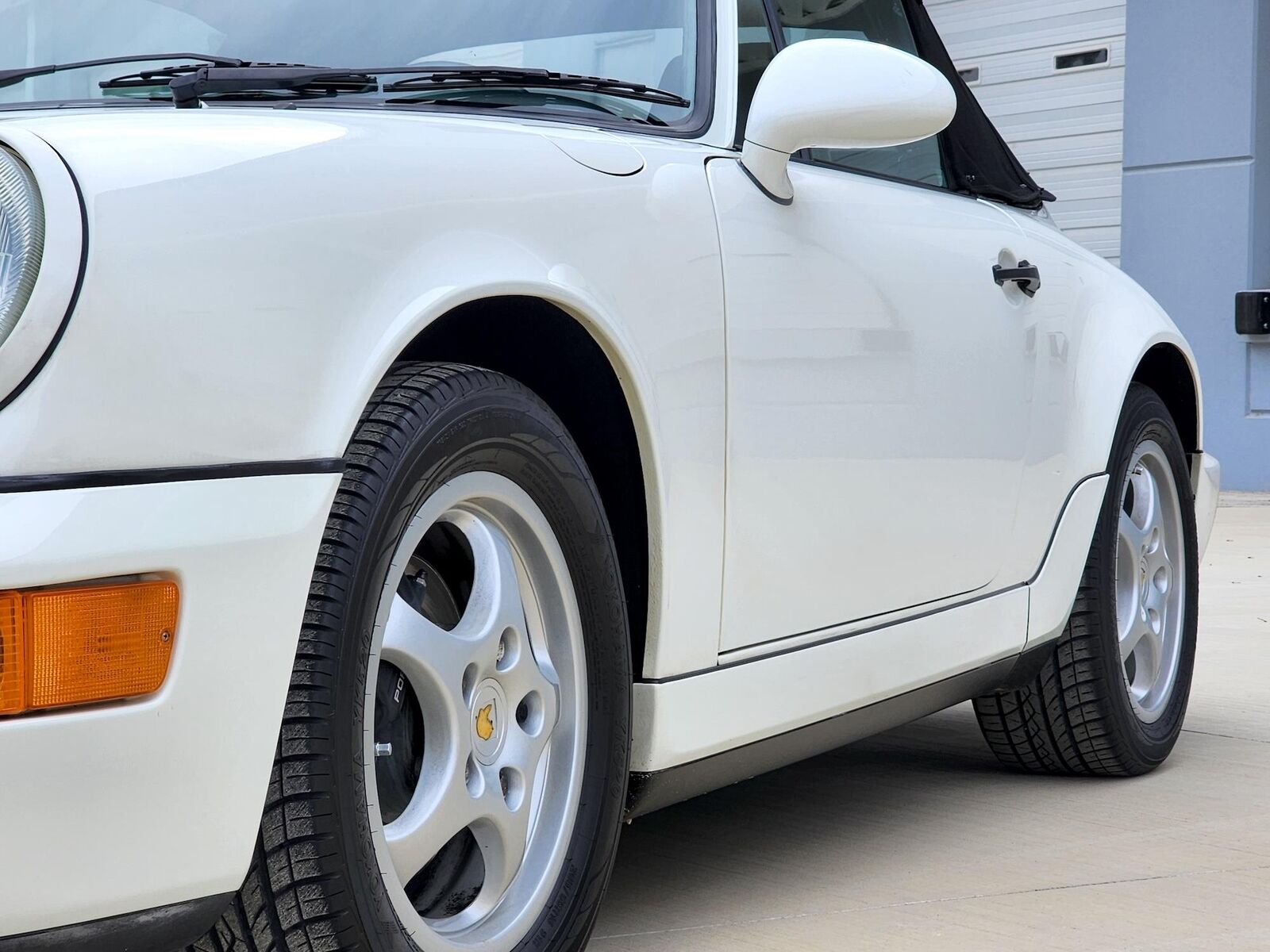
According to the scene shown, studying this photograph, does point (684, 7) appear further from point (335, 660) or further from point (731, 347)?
point (335, 660)

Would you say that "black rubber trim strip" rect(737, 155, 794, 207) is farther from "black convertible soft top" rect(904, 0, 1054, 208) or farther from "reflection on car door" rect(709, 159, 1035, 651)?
"black convertible soft top" rect(904, 0, 1054, 208)

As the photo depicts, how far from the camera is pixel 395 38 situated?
231cm

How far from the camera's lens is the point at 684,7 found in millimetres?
2443

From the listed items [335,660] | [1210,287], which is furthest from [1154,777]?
[1210,287]

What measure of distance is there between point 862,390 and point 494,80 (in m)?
0.71

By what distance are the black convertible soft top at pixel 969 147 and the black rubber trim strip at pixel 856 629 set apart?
61 centimetres

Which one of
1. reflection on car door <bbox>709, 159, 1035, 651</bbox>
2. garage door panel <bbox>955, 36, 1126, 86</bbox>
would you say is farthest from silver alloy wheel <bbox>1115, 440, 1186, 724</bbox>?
garage door panel <bbox>955, 36, 1126, 86</bbox>

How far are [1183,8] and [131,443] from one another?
36.2ft

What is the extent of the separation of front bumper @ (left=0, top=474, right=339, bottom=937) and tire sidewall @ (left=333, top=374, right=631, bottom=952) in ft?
0.35

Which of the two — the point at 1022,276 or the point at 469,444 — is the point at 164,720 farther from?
the point at 1022,276

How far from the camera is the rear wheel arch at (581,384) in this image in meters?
1.93

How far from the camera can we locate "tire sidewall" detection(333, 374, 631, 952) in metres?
1.59

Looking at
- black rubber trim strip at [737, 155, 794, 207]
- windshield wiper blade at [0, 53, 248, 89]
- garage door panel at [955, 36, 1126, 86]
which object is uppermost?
garage door panel at [955, 36, 1126, 86]

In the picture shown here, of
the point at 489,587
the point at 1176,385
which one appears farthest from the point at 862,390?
the point at 1176,385
